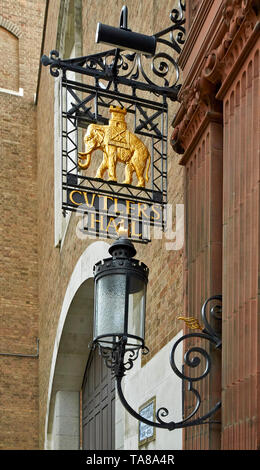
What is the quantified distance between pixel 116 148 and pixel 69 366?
31.7 ft

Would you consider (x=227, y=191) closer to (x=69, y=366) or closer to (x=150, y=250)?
(x=150, y=250)

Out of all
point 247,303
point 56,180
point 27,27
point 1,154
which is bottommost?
point 247,303

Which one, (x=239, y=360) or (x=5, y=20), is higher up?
(x=5, y=20)

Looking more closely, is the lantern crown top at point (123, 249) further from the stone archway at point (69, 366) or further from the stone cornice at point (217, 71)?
the stone archway at point (69, 366)

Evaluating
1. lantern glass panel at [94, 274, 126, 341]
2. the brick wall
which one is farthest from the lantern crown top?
the brick wall

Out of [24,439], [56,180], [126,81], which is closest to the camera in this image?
[126,81]

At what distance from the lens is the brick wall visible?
62.1 feet

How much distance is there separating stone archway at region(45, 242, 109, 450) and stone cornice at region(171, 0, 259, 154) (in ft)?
28.1

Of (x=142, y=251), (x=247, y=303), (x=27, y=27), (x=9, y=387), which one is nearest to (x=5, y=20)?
(x=27, y=27)

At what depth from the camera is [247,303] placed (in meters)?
4.40

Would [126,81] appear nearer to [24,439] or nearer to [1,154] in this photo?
[24,439]

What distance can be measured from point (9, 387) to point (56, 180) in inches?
202

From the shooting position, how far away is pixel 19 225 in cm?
2059

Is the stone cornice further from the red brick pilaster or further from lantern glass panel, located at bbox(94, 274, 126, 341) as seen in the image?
lantern glass panel, located at bbox(94, 274, 126, 341)
